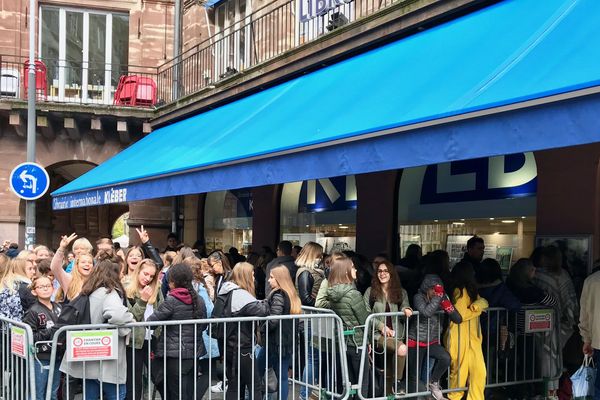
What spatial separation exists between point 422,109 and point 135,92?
12467 millimetres

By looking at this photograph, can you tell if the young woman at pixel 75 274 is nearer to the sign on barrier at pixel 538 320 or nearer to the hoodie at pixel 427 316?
the hoodie at pixel 427 316

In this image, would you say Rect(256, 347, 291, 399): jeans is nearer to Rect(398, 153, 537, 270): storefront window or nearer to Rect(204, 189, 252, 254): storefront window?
Rect(398, 153, 537, 270): storefront window

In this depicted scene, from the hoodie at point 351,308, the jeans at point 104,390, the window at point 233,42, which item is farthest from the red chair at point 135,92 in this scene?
the jeans at point 104,390

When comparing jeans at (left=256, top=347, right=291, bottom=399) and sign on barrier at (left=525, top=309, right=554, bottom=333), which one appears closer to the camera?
jeans at (left=256, top=347, right=291, bottom=399)

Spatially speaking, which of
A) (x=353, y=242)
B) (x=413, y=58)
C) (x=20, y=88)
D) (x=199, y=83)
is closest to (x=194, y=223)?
(x=199, y=83)

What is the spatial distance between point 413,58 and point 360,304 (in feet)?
10.1

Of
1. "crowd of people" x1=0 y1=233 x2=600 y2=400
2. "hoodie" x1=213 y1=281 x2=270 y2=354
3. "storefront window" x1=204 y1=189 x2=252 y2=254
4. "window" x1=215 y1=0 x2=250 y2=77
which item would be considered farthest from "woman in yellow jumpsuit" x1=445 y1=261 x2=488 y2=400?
"window" x1=215 y1=0 x2=250 y2=77

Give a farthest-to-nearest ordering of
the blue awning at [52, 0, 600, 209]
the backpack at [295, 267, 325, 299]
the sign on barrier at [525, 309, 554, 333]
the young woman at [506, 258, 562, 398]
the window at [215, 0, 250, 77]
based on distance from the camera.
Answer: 1. the window at [215, 0, 250, 77]
2. the backpack at [295, 267, 325, 299]
3. the young woman at [506, 258, 562, 398]
4. the sign on barrier at [525, 309, 554, 333]
5. the blue awning at [52, 0, 600, 209]

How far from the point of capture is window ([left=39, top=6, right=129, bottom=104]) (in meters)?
18.0

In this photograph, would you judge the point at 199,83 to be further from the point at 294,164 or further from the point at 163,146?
the point at 294,164

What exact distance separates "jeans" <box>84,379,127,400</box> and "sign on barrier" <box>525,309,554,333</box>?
12.6 feet

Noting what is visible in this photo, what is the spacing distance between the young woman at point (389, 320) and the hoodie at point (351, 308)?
150mm

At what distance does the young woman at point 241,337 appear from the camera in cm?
600

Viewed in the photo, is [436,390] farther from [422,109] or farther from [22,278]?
[22,278]
